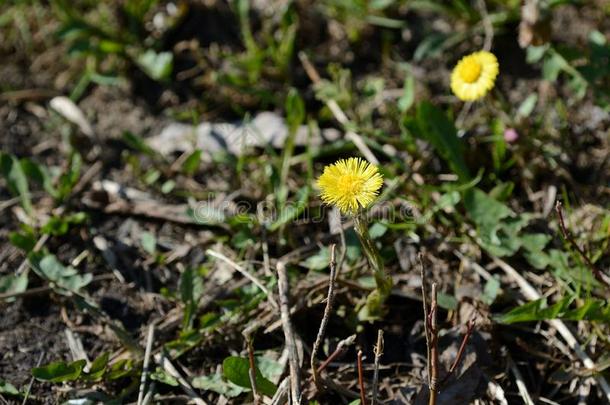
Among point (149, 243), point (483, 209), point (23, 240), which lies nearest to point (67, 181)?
point (23, 240)

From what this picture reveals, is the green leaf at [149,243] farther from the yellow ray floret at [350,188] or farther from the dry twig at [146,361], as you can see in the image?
the yellow ray floret at [350,188]

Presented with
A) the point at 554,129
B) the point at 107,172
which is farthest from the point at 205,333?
the point at 554,129

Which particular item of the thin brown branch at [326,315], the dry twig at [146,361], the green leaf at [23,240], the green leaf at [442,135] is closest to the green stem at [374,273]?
the thin brown branch at [326,315]

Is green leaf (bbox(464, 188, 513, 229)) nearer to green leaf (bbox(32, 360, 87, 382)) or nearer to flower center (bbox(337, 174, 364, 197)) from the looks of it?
flower center (bbox(337, 174, 364, 197))

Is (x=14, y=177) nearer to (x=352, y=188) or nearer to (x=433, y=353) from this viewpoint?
(x=352, y=188)

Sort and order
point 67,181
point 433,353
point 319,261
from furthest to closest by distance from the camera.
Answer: point 67,181
point 319,261
point 433,353

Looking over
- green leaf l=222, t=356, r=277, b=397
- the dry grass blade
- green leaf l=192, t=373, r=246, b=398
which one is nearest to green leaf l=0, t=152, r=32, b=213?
green leaf l=192, t=373, r=246, b=398
